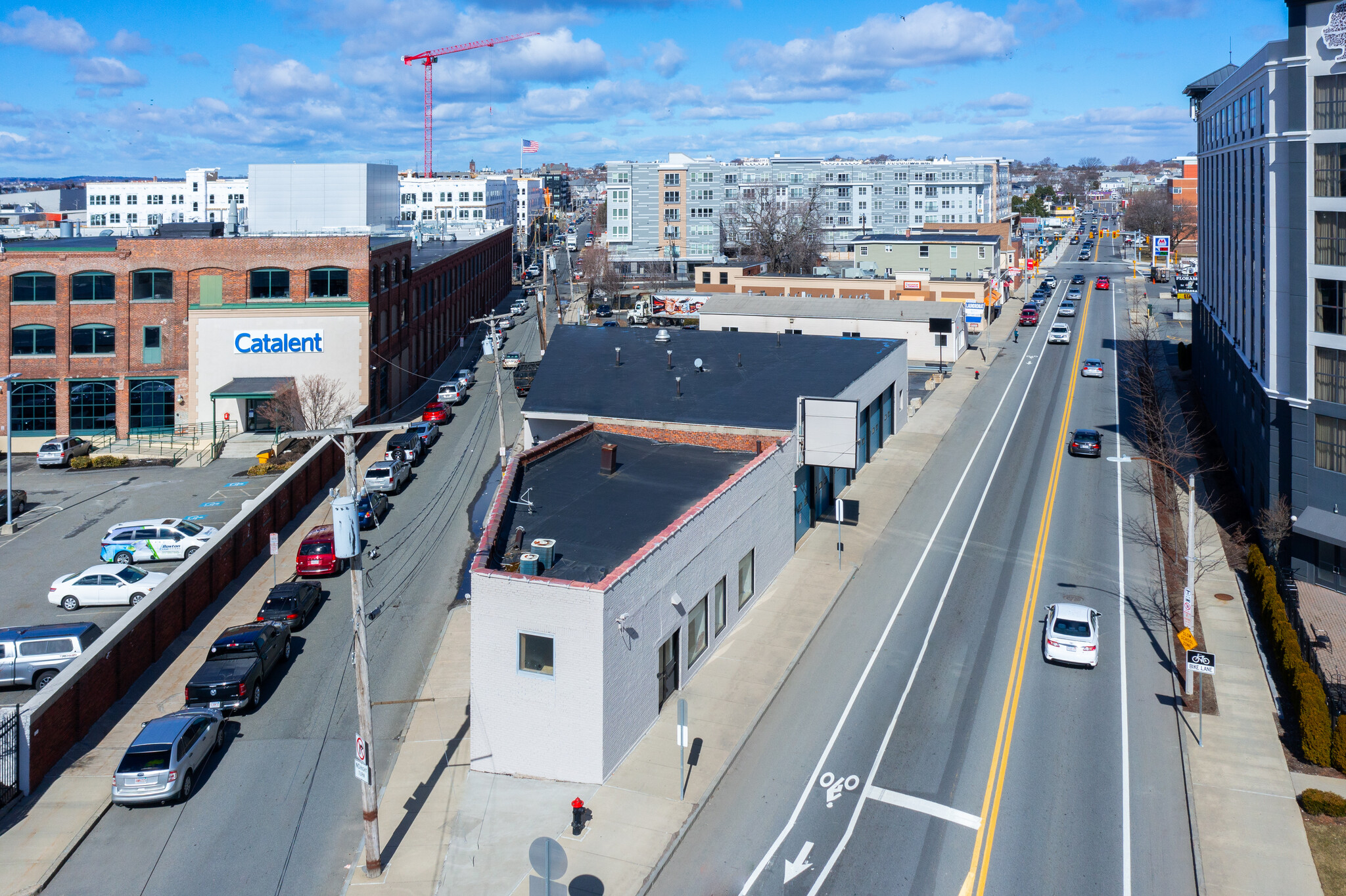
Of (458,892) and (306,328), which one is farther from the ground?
(306,328)

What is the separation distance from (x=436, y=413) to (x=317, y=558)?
25.6 meters

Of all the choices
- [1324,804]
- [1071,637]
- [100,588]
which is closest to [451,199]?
[100,588]

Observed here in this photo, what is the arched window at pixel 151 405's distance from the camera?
59.8 metres

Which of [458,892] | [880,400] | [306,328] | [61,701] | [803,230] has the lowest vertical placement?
[458,892]

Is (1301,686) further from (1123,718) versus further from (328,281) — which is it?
(328,281)

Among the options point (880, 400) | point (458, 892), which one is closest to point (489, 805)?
point (458, 892)

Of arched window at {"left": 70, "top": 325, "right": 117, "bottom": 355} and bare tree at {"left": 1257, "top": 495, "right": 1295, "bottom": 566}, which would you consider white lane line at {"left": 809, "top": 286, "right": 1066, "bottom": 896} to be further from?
arched window at {"left": 70, "top": 325, "right": 117, "bottom": 355}

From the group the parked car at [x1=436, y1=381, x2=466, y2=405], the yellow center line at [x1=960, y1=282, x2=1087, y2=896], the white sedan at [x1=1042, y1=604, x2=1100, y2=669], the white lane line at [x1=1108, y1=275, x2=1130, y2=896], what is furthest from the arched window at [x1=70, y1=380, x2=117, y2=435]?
the white lane line at [x1=1108, y1=275, x2=1130, y2=896]

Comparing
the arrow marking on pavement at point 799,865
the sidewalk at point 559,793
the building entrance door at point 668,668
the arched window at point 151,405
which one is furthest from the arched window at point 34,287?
the arrow marking on pavement at point 799,865

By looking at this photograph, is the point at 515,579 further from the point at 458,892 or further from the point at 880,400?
the point at 880,400

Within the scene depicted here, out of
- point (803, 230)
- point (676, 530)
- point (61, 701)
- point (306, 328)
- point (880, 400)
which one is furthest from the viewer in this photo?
point (803, 230)

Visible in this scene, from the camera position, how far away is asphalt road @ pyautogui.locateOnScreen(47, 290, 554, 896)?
19.6 m

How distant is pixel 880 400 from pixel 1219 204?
2093 cm

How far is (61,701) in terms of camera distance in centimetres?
2414
